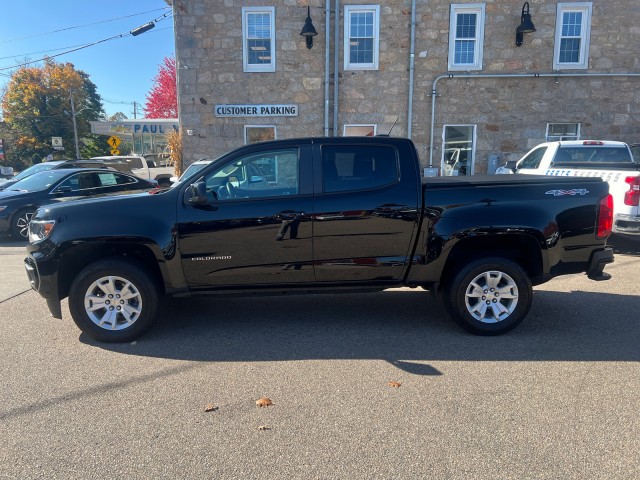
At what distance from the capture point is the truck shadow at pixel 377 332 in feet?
13.3

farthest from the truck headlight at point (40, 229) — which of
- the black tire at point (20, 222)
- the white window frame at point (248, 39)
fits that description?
the white window frame at point (248, 39)

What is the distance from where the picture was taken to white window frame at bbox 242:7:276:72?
14.4m

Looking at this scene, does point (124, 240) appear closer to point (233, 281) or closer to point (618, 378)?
point (233, 281)

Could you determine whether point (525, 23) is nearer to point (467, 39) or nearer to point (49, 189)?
point (467, 39)

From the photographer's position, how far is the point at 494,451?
2.70m

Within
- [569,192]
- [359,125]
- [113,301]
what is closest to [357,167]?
[569,192]

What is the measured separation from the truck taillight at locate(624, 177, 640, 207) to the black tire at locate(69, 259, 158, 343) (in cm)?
707

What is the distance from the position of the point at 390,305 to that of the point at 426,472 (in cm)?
300

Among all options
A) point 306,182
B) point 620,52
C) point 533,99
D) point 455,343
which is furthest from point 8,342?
point 620,52

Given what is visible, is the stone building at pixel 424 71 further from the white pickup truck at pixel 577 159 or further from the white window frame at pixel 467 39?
the white pickup truck at pixel 577 159

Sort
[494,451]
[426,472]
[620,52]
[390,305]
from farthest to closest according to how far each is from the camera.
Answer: [620,52], [390,305], [494,451], [426,472]

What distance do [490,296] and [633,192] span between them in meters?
4.32

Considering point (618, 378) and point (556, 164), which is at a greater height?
point (556, 164)

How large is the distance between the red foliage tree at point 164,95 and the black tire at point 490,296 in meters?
35.9
